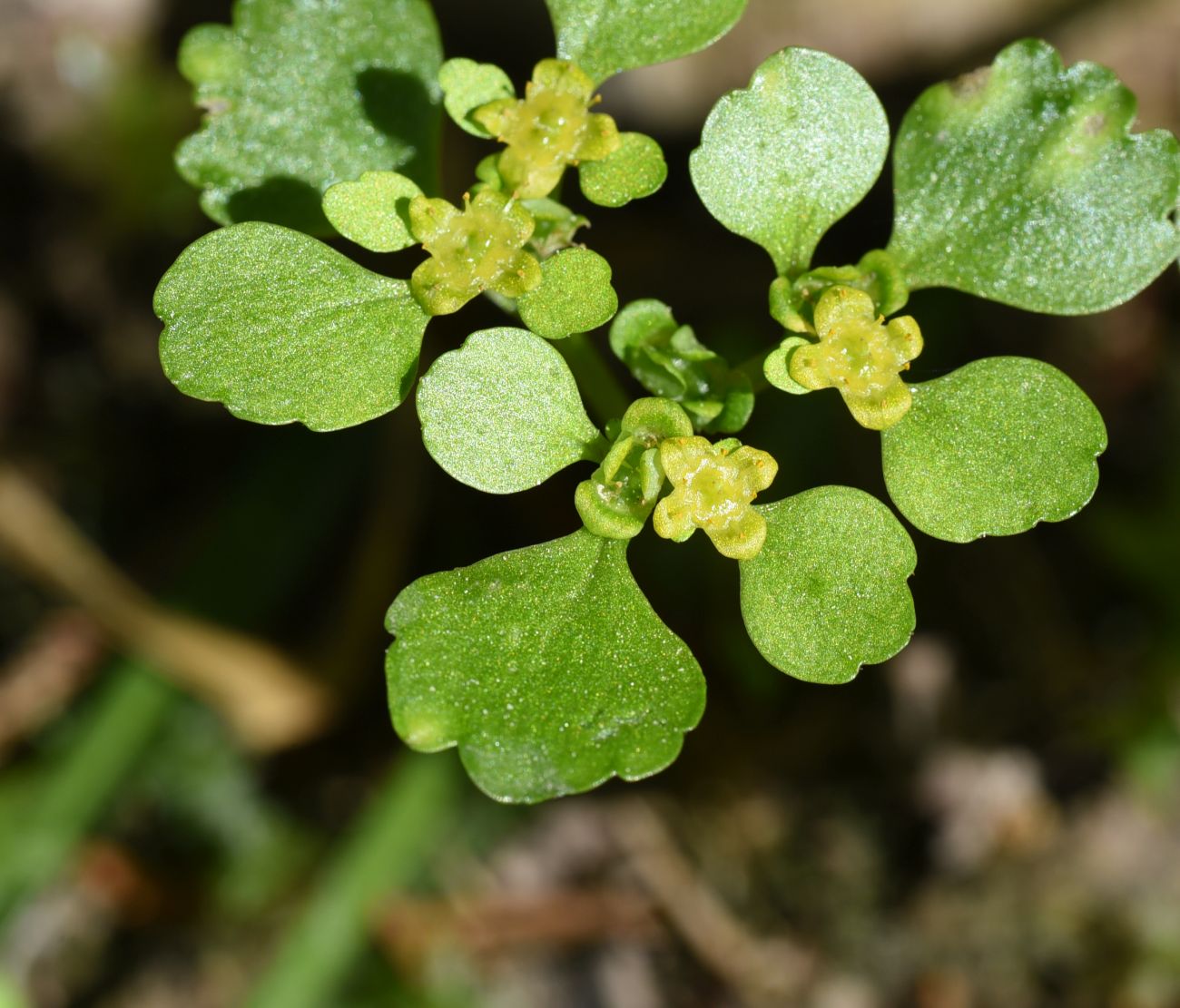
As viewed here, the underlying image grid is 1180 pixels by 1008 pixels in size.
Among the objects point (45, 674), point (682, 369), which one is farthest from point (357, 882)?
point (682, 369)

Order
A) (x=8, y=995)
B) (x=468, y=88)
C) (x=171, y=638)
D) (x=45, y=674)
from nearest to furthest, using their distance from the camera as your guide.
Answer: (x=468, y=88)
(x=8, y=995)
(x=171, y=638)
(x=45, y=674)

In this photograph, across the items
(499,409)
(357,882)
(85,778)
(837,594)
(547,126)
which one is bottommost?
(357,882)

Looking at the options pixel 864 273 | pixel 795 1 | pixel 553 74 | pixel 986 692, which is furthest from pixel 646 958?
pixel 795 1

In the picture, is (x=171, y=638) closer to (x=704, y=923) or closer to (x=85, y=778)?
(x=85, y=778)

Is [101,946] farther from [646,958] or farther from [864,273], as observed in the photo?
[864,273]

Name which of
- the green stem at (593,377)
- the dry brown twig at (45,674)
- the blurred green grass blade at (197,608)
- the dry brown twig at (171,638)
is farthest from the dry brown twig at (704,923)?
the green stem at (593,377)

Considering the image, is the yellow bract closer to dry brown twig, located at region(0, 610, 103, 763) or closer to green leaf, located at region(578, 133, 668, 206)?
green leaf, located at region(578, 133, 668, 206)
